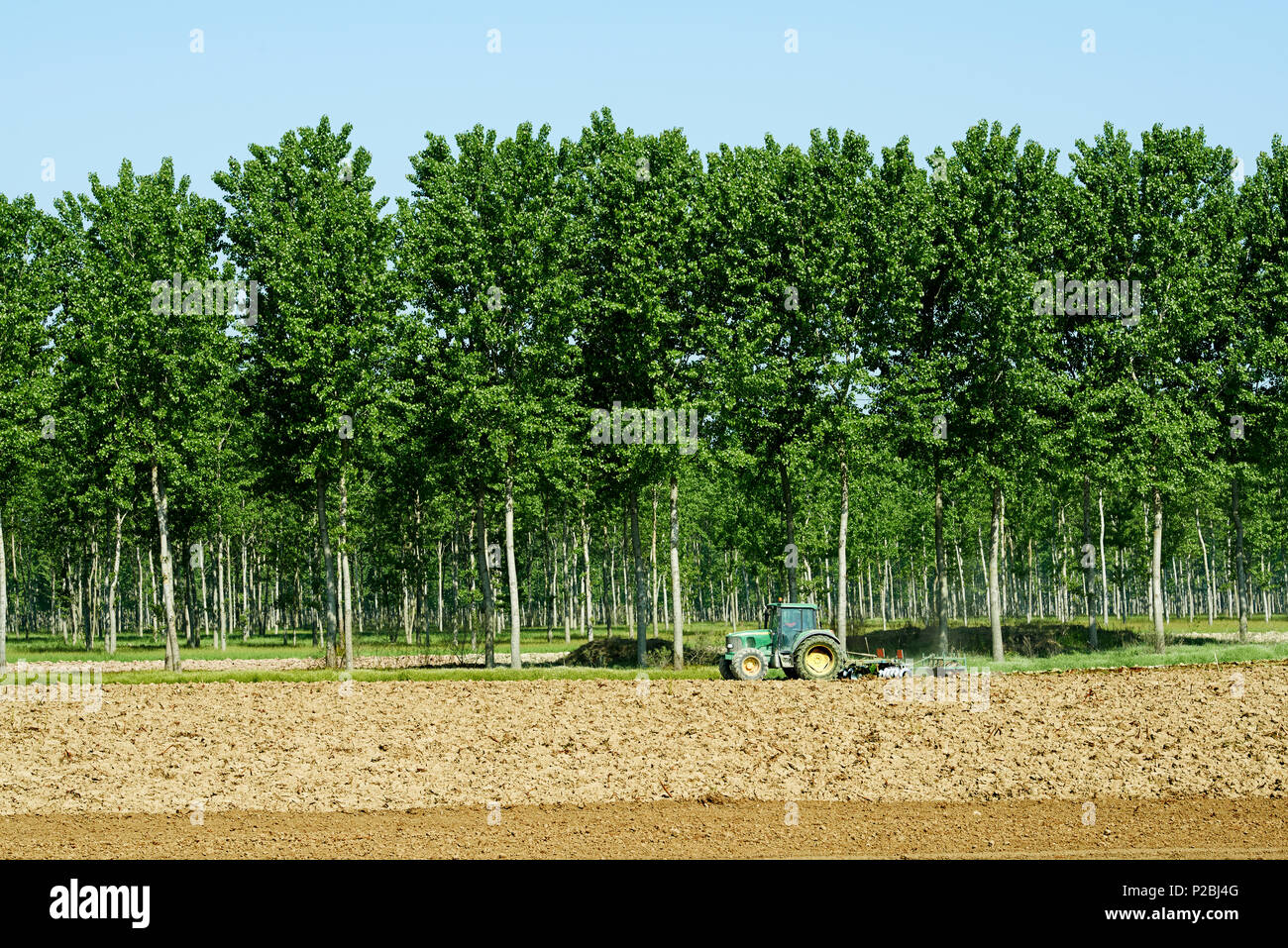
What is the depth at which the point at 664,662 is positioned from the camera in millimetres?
45062

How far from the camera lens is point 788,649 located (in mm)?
31797

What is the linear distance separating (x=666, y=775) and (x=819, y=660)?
13499 mm

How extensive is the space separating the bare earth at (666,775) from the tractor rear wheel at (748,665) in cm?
477

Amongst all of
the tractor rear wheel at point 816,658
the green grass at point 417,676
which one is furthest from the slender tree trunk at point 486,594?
the tractor rear wheel at point 816,658

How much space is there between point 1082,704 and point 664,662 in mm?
23230

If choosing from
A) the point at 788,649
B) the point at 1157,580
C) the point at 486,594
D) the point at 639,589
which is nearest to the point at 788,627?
the point at 788,649

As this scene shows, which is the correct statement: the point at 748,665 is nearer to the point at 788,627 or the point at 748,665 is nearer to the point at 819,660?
the point at 788,627

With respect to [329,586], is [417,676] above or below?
below

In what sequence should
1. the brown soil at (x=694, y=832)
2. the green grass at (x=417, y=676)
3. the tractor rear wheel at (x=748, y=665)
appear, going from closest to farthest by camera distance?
the brown soil at (x=694, y=832) → the tractor rear wheel at (x=748, y=665) → the green grass at (x=417, y=676)

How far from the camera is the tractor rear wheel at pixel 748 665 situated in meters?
31.6

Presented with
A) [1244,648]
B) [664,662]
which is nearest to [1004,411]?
[1244,648]

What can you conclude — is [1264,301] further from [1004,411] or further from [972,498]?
[972,498]

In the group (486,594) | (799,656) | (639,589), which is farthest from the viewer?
(639,589)

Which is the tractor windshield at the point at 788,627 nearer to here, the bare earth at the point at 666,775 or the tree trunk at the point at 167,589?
the bare earth at the point at 666,775
